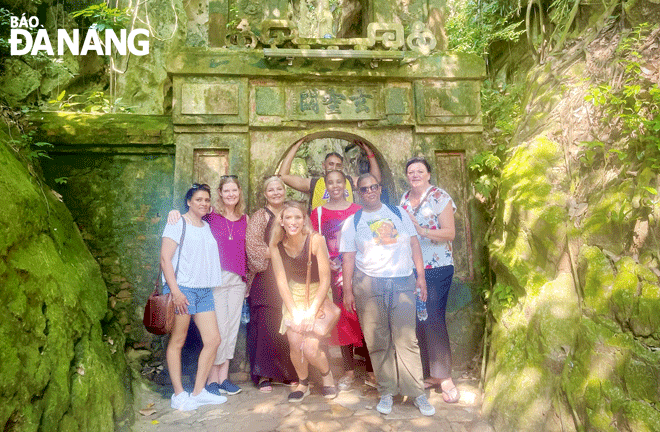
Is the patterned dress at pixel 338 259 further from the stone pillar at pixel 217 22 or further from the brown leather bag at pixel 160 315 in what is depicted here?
the stone pillar at pixel 217 22

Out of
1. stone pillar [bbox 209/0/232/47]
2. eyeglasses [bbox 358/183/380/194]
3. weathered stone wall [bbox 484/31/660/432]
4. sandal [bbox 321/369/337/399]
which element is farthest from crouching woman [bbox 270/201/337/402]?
stone pillar [bbox 209/0/232/47]

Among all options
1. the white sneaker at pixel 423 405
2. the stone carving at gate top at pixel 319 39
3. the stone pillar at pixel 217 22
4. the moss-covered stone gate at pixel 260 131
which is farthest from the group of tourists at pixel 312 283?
the stone pillar at pixel 217 22

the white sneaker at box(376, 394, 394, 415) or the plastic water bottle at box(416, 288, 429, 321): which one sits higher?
the plastic water bottle at box(416, 288, 429, 321)

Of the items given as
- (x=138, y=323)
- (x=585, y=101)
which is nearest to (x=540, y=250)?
(x=585, y=101)

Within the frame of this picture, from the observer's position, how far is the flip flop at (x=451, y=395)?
12.8ft

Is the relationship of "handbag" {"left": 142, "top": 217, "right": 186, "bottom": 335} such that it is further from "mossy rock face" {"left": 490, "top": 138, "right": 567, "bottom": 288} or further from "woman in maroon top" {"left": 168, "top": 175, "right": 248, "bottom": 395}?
"mossy rock face" {"left": 490, "top": 138, "right": 567, "bottom": 288}

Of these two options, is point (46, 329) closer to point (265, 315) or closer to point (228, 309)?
point (228, 309)

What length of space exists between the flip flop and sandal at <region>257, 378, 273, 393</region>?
1603 mm

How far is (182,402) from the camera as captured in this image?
384 cm

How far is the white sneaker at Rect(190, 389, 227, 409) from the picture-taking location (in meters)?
3.87

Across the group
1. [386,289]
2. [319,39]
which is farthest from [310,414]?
[319,39]

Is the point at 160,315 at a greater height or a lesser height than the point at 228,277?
lesser

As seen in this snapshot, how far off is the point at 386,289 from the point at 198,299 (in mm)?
1642

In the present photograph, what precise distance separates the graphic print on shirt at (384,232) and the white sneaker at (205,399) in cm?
197
